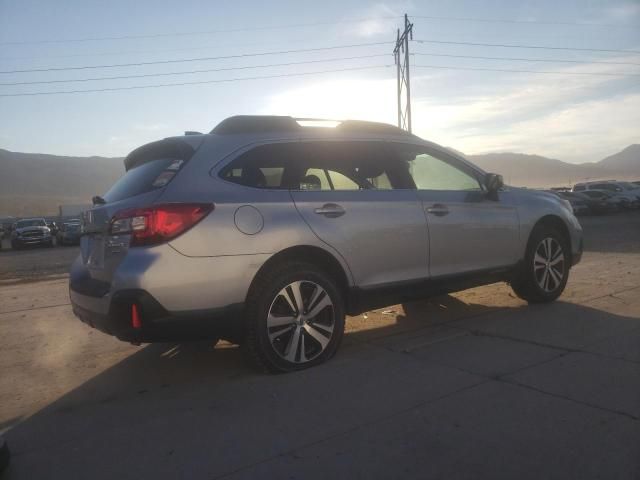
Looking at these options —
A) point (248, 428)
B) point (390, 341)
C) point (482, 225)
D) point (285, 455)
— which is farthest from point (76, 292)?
point (482, 225)

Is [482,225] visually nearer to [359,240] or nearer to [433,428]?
[359,240]

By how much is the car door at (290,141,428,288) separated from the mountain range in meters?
124

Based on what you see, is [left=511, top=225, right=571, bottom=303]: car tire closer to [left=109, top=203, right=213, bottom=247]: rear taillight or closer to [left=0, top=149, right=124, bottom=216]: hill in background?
[left=109, top=203, right=213, bottom=247]: rear taillight

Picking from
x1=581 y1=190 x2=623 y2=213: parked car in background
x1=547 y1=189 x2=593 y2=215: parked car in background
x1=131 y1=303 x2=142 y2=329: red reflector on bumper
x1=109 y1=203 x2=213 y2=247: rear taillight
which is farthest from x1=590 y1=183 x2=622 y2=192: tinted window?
x1=131 y1=303 x2=142 y2=329: red reflector on bumper

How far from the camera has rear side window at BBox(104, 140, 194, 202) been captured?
352 centimetres

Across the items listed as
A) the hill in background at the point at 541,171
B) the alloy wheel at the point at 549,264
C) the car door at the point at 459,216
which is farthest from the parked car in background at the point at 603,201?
the hill in background at the point at 541,171

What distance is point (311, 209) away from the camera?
3809mm

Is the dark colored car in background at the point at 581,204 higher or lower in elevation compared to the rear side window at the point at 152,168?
lower

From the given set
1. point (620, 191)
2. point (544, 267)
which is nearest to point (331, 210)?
point (544, 267)

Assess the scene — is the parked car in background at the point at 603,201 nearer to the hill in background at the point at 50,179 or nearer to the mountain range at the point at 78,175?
the mountain range at the point at 78,175

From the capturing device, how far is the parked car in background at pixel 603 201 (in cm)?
2908

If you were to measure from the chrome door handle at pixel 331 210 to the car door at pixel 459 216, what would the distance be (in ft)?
2.90

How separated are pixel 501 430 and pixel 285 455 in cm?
110

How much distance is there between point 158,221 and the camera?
3244mm
